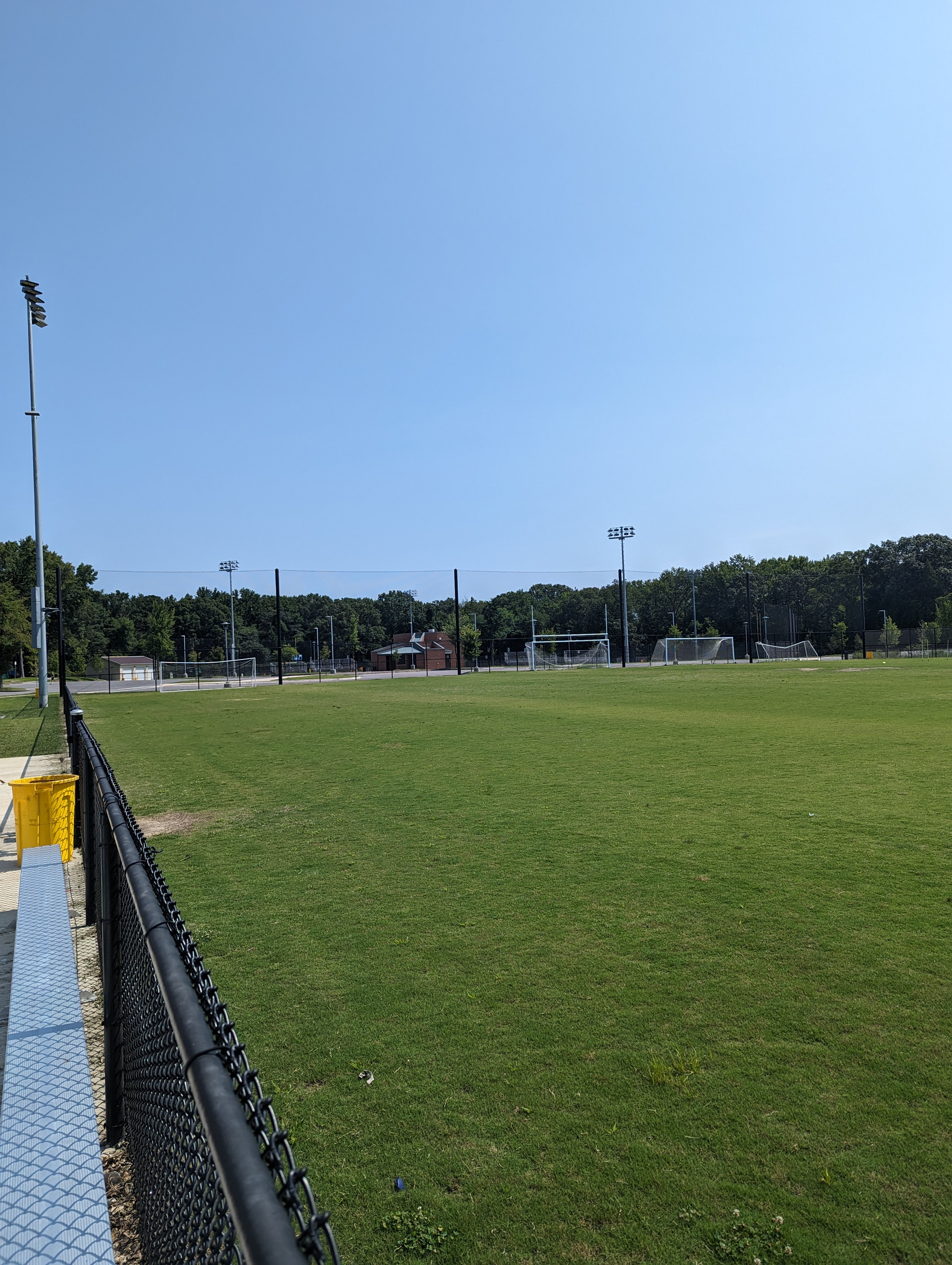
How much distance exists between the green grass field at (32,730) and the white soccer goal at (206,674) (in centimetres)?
1766

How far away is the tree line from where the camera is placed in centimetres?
6919

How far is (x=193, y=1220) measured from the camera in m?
1.71

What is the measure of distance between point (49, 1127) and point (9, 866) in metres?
5.41

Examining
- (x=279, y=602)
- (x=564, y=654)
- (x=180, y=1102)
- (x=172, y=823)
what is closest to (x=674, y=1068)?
(x=180, y=1102)

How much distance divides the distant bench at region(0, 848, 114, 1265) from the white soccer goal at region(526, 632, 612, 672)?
55.7 m

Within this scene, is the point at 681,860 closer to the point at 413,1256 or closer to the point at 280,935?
the point at 280,935

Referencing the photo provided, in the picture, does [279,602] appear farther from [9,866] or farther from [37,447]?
[9,866]

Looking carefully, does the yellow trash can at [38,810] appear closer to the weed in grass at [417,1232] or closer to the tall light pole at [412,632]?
the weed in grass at [417,1232]

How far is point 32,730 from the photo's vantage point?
19516 mm

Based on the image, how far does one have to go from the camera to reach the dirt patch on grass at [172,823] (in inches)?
325

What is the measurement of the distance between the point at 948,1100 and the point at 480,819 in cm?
544

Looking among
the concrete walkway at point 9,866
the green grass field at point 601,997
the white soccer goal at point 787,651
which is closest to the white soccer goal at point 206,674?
the concrete walkway at point 9,866

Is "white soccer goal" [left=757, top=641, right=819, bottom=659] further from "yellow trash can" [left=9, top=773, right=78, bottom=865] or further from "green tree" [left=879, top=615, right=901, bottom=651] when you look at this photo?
"yellow trash can" [left=9, top=773, right=78, bottom=865]

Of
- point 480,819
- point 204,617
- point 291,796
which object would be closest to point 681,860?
point 480,819
